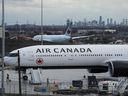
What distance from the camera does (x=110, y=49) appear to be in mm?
52906

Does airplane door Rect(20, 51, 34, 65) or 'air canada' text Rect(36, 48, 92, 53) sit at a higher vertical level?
'air canada' text Rect(36, 48, 92, 53)

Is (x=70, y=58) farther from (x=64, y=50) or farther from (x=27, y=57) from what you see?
(x=27, y=57)

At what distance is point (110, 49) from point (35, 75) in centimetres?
972

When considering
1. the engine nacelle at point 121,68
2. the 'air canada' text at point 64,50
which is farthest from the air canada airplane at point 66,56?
the engine nacelle at point 121,68

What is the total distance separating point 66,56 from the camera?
51500 mm

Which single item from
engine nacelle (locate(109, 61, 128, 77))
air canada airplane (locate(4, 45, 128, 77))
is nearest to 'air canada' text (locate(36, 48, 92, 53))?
air canada airplane (locate(4, 45, 128, 77))

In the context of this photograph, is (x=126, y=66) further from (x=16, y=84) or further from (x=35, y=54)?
(x=35, y=54)

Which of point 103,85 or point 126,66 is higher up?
point 126,66

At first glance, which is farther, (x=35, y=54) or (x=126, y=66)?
(x=35, y=54)

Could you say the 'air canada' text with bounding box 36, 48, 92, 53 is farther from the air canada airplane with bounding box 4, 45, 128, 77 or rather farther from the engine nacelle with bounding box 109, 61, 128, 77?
the engine nacelle with bounding box 109, 61, 128, 77

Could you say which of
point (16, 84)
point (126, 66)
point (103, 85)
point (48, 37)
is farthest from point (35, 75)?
point (48, 37)

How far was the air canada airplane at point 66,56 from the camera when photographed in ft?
168

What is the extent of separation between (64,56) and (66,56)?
0.21m

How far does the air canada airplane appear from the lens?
51188 mm
